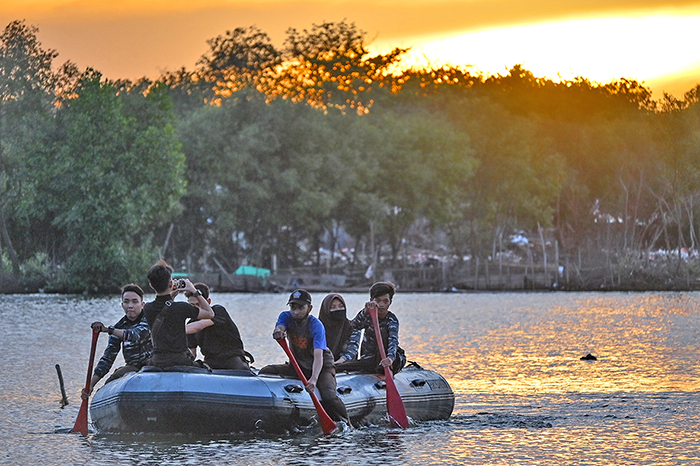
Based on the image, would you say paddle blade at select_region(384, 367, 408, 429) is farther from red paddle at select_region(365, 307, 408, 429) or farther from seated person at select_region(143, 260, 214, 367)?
seated person at select_region(143, 260, 214, 367)

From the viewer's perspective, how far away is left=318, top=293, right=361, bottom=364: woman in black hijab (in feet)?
51.8

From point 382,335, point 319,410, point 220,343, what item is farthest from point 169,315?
point 382,335

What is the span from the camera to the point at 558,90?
101 m

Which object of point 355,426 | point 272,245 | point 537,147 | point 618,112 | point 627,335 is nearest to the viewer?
point 355,426

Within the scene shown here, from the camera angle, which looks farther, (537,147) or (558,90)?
(558,90)

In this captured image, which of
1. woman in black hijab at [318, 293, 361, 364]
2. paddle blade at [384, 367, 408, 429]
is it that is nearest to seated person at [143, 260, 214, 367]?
woman in black hijab at [318, 293, 361, 364]

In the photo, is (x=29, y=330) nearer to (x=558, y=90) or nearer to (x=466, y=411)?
(x=466, y=411)

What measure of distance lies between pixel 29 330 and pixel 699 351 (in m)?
22.1

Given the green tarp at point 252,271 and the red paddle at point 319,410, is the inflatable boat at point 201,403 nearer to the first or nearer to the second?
the red paddle at point 319,410

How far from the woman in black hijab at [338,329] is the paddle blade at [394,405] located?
0.66m

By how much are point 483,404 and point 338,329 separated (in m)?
5.01

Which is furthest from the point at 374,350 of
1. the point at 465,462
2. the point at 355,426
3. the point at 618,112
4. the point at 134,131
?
the point at 618,112

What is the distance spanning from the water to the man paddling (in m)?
0.94

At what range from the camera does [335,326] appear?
1603 cm
